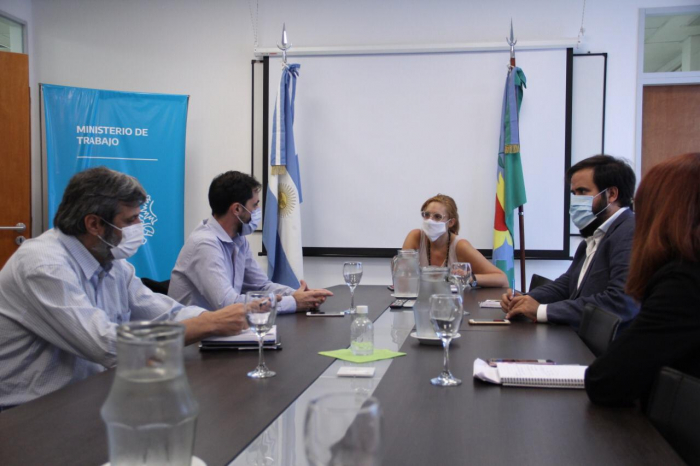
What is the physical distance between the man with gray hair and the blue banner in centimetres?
304

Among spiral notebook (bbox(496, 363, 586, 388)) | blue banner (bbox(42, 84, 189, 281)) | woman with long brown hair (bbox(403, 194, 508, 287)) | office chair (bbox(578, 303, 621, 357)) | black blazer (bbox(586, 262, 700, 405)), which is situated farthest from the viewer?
blue banner (bbox(42, 84, 189, 281))

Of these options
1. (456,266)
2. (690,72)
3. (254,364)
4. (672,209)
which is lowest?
(254,364)

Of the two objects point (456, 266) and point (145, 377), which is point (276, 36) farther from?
point (145, 377)

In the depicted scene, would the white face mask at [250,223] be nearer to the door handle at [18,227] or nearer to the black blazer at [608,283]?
the black blazer at [608,283]

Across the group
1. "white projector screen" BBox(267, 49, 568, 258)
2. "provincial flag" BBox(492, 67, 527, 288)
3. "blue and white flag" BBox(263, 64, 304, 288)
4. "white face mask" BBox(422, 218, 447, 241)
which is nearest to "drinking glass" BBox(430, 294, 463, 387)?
"white face mask" BBox(422, 218, 447, 241)

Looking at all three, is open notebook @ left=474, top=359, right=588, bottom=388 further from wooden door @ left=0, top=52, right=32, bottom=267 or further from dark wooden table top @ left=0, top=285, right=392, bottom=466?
wooden door @ left=0, top=52, right=32, bottom=267

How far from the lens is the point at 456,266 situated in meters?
2.70

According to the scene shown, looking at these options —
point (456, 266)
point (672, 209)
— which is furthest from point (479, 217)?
point (672, 209)

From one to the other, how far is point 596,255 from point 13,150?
416cm

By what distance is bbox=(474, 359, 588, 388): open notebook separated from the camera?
1.38 m

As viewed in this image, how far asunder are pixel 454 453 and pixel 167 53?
5.08m

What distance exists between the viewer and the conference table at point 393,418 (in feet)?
3.23

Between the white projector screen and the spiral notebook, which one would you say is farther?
the white projector screen

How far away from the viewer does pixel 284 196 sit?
16.0ft
